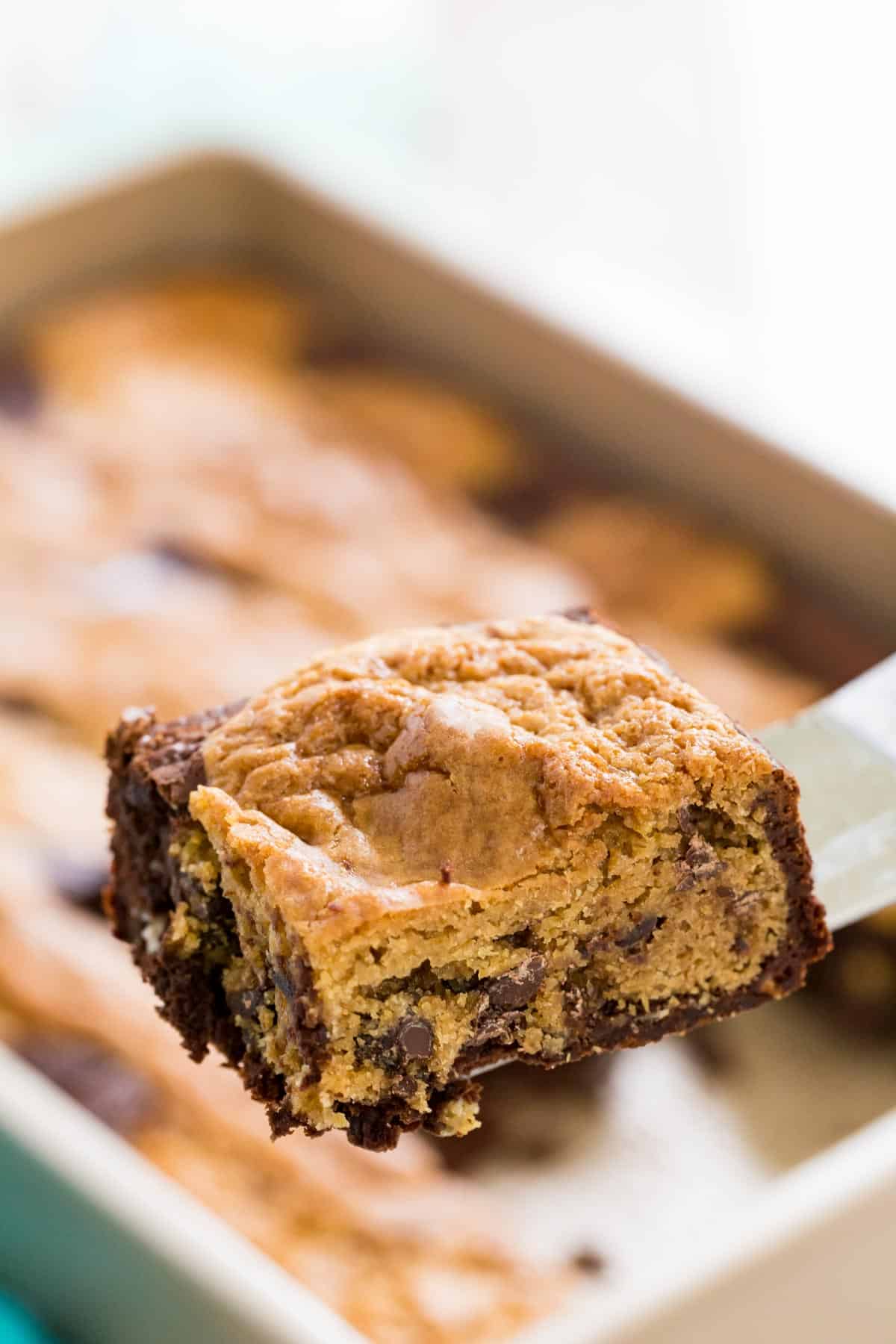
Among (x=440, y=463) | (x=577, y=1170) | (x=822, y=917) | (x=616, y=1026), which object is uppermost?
(x=822, y=917)

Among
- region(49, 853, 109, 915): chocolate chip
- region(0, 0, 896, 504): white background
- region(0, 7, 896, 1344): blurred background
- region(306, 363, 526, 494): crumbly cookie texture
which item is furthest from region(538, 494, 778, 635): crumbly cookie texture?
region(49, 853, 109, 915): chocolate chip

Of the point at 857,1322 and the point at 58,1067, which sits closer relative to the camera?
the point at 857,1322

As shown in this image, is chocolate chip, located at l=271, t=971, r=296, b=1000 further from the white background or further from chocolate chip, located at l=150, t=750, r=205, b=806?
the white background

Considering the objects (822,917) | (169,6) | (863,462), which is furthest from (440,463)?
(169,6)

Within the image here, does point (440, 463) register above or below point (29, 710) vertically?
above

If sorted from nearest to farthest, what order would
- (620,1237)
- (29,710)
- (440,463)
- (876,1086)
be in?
(620,1237), (876,1086), (29,710), (440,463)

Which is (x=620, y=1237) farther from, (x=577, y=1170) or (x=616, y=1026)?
(x=616, y=1026)
